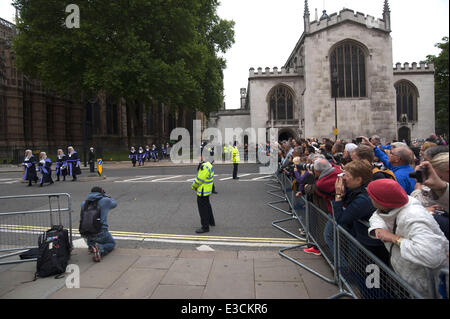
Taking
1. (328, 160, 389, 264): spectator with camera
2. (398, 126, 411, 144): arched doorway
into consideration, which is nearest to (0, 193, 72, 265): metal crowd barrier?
(328, 160, 389, 264): spectator with camera

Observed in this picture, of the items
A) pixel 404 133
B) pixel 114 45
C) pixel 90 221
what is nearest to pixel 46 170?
pixel 90 221

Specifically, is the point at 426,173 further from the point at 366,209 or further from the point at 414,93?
the point at 414,93

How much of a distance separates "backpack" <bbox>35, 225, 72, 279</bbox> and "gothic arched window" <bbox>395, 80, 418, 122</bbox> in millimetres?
43185

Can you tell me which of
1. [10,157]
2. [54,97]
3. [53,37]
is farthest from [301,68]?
[10,157]

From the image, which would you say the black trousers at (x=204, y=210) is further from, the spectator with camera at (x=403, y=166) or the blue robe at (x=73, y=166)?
the blue robe at (x=73, y=166)

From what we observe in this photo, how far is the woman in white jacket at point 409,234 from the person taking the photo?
7.16 ft

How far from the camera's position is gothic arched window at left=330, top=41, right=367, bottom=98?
34438 mm

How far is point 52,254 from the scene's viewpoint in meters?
4.16

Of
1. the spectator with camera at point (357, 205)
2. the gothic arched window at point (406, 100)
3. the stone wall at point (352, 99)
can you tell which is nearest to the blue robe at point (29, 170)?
the spectator with camera at point (357, 205)

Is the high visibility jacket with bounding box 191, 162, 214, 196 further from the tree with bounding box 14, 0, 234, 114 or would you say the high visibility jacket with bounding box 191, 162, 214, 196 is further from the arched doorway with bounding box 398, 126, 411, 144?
the arched doorway with bounding box 398, 126, 411, 144

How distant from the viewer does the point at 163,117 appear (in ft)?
151

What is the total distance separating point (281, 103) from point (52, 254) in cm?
3561

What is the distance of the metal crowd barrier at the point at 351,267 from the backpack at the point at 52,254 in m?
3.13

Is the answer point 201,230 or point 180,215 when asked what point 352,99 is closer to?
point 180,215
